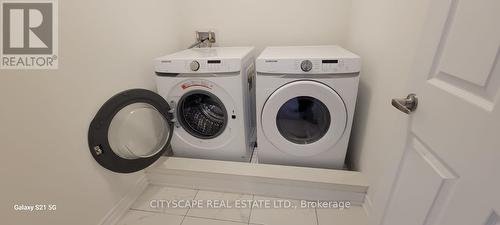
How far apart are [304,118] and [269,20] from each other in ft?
2.90

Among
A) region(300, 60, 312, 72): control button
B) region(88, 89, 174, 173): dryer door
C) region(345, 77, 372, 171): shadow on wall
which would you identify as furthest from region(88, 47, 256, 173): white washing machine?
region(345, 77, 372, 171): shadow on wall

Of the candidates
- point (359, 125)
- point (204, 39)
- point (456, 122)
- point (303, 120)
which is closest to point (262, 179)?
point (303, 120)

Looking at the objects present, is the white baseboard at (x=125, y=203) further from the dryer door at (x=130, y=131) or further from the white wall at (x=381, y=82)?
the white wall at (x=381, y=82)

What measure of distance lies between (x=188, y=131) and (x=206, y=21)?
3.13 feet

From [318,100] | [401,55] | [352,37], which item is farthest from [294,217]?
[352,37]

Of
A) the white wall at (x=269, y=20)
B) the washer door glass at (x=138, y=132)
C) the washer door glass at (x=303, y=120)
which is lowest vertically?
the washer door glass at (x=138, y=132)

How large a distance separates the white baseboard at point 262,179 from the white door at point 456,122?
64cm

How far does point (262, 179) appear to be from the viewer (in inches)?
53.9

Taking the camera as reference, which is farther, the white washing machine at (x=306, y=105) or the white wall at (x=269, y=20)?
the white wall at (x=269, y=20)

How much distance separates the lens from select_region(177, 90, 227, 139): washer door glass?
4.82ft

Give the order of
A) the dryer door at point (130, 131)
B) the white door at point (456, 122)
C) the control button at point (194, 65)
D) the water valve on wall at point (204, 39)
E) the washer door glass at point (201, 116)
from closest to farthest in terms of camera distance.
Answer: the white door at point (456, 122)
the dryer door at point (130, 131)
the control button at point (194, 65)
the washer door glass at point (201, 116)
the water valve on wall at point (204, 39)

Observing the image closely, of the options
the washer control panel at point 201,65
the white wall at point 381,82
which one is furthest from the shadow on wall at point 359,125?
the washer control panel at point 201,65

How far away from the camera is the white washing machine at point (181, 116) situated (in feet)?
3.63

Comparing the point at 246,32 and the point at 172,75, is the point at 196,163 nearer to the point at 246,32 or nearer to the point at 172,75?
the point at 172,75
